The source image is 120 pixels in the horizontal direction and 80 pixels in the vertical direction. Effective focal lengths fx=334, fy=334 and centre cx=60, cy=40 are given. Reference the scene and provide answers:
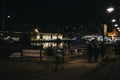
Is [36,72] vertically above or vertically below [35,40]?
below

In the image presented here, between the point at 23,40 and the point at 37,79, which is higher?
the point at 23,40

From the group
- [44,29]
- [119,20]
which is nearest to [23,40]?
[44,29]

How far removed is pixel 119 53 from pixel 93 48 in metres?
16.9

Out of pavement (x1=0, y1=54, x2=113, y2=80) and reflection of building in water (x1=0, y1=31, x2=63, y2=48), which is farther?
reflection of building in water (x1=0, y1=31, x2=63, y2=48)

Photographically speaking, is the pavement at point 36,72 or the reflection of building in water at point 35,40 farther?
the reflection of building in water at point 35,40

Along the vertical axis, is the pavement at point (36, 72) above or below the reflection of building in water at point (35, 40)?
below

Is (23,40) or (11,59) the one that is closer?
(11,59)

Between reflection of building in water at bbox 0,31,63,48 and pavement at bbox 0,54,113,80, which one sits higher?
reflection of building in water at bbox 0,31,63,48

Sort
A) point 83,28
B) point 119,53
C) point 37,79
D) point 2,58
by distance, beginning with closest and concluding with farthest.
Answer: point 37,79
point 2,58
point 119,53
point 83,28

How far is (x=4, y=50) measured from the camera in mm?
21891

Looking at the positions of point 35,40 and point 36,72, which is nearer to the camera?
point 36,72

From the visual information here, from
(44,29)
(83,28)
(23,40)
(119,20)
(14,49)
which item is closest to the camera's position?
(14,49)

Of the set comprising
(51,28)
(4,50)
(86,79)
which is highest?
(51,28)

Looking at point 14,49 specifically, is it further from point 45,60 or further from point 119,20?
point 119,20
